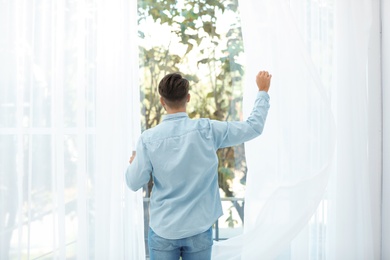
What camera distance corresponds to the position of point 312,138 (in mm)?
2369

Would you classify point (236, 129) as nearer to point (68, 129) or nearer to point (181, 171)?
point (181, 171)

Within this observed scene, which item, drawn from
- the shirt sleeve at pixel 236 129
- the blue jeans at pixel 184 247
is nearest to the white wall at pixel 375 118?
the shirt sleeve at pixel 236 129

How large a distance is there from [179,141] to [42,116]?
1.11 metres

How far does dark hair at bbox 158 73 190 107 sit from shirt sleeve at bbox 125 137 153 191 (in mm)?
186

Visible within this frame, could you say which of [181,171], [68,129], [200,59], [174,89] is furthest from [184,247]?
[200,59]

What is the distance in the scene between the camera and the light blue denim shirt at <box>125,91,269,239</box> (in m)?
1.71

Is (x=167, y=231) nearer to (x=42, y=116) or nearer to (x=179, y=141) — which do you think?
(x=179, y=141)

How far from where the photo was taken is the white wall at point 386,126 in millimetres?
2455

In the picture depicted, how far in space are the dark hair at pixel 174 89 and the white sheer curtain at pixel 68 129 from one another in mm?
728

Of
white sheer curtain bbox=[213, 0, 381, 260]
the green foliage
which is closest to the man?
white sheer curtain bbox=[213, 0, 381, 260]

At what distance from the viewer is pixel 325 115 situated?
2273mm

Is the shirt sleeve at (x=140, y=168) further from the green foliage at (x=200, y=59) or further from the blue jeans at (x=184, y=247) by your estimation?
the green foliage at (x=200, y=59)

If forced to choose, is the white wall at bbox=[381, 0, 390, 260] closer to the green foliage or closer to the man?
the green foliage

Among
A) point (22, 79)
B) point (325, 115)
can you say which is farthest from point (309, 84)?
point (22, 79)
